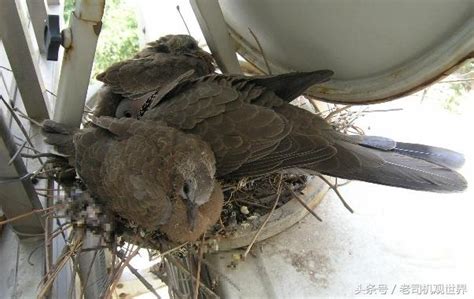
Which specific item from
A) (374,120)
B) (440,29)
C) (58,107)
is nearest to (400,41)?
(440,29)

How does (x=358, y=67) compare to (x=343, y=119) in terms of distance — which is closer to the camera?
(x=358, y=67)

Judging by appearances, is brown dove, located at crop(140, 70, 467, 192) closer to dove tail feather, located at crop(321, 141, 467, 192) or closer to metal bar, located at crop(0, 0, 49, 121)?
dove tail feather, located at crop(321, 141, 467, 192)

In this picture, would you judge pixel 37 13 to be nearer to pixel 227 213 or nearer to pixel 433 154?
pixel 227 213

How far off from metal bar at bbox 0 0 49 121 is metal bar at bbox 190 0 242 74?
47 cm

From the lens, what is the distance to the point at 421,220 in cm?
162


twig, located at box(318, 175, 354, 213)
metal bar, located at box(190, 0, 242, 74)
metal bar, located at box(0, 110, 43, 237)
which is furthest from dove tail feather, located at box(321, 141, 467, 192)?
metal bar, located at box(0, 110, 43, 237)

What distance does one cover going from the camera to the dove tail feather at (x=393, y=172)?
138 cm

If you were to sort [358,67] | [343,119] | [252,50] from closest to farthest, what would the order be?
[358,67]
[252,50]
[343,119]

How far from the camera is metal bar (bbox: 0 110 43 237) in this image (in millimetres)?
1438

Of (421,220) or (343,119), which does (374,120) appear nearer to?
(343,119)

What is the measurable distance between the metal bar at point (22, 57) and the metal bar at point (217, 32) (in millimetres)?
470

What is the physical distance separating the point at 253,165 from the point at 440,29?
0.55 meters

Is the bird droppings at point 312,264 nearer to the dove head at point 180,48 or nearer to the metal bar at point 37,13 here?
the dove head at point 180,48

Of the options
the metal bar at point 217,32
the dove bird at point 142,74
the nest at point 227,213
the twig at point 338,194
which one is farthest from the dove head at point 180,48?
the twig at point 338,194
